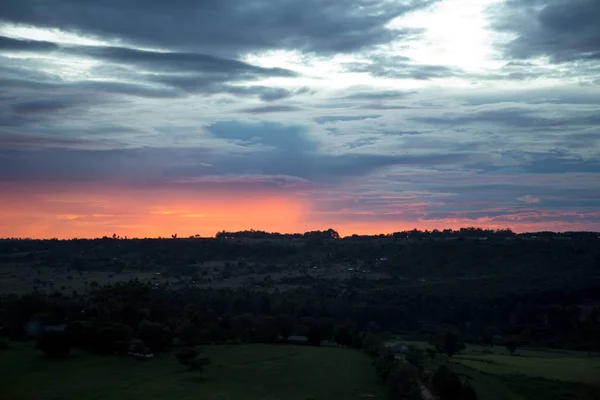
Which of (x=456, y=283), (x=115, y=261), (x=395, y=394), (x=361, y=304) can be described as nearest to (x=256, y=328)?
(x=395, y=394)

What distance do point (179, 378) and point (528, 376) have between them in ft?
109

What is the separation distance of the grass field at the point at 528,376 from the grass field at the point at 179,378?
10068mm

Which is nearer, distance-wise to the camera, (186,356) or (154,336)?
(186,356)

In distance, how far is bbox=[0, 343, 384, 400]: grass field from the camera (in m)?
49.2

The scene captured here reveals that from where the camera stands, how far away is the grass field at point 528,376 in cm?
6159

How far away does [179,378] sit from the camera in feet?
181

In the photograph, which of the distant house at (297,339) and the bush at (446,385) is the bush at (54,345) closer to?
the distant house at (297,339)

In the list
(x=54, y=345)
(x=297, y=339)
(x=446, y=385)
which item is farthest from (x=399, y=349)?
(x=54, y=345)

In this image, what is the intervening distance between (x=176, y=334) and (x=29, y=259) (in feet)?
366

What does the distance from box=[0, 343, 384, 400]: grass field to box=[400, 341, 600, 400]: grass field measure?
10.1 meters

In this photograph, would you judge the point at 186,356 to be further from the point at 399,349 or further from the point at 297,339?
the point at 399,349

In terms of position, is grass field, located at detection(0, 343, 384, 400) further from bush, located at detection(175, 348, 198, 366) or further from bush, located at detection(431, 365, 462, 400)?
bush, located at detection(431, 365, 462, 400)

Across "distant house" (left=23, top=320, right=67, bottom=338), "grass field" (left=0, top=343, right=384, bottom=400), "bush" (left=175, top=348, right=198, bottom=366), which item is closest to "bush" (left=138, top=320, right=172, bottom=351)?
"grass field" (left=0, top=343, right=384, bottom=400)

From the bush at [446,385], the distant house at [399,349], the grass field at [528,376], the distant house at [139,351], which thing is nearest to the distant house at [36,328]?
the distant house at [139,351]
